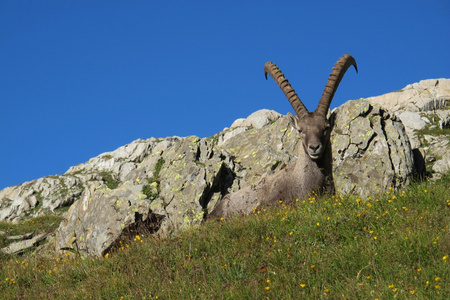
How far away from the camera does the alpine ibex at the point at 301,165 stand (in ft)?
45.7

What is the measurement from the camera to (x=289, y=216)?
1070 centimetres

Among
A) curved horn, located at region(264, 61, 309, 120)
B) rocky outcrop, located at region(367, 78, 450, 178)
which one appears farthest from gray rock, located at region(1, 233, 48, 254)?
rocky outcrop, located at region(367, 78, 450, 178)

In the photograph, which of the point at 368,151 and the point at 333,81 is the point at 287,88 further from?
the point at 368,151

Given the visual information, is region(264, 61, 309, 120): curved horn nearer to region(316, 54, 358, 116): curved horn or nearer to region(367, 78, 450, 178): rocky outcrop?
region(316, 54, 358, 116): curved horn

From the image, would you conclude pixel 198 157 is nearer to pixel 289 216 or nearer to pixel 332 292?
pixel 289 216

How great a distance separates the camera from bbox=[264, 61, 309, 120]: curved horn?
48.9 feet

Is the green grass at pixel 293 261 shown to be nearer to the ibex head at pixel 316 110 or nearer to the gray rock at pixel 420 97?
the ibex head at pixel 316 110

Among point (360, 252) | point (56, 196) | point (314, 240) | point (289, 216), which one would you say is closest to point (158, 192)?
point (289, 216)

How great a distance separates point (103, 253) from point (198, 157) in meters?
5.54

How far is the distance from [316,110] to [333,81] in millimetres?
1668

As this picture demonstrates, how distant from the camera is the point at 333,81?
1559 cm

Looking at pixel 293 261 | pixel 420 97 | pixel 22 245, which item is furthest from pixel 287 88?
pixel 420 97

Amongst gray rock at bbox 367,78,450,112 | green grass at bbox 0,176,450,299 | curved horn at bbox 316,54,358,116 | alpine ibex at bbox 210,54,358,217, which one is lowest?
green grass at bbox 0,176,450,299

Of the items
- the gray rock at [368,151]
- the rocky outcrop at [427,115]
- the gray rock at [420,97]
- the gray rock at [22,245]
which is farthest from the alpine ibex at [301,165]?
the gray rock at [420,97]
